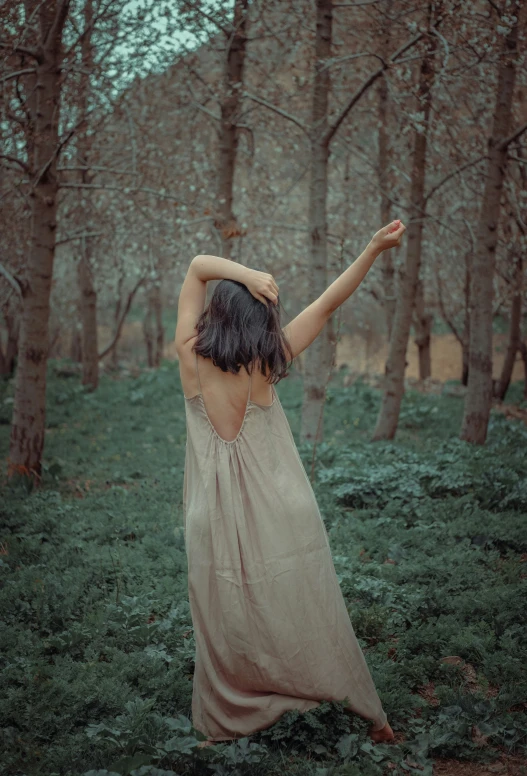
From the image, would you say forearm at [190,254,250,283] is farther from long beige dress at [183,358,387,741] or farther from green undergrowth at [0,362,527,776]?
green undergrowth at [0,362,527,776]

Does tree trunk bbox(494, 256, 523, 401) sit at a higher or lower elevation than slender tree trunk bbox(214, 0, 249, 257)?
lower

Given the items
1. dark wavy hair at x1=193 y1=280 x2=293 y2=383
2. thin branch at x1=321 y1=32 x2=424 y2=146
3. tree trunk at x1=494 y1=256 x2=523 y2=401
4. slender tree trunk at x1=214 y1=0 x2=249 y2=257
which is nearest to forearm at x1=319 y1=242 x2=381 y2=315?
dark wavy hair at x1=193 y1=280 x2=293 y2=383

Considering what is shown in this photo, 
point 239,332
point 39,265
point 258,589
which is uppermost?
point 39,265

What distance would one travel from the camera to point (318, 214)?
845 cm

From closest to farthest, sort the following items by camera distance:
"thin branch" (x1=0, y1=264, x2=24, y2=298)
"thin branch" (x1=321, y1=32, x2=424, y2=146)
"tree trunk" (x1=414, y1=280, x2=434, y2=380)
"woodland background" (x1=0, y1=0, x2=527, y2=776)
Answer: "woodland background" (x1=0, y1=0, x2=527, y2=776)
"thin branch" (x1=0, y1=264, x2=24, y2=298)
"thin branch" (x1=321, y1=32, x2=424, y2=146)
"tree trunk" (x1=414, y1=280, x2=434, y2=380)

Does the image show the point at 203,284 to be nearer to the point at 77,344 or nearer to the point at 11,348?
the point at 11,348

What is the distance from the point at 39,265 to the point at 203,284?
4729mm

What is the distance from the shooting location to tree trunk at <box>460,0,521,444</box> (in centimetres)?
818

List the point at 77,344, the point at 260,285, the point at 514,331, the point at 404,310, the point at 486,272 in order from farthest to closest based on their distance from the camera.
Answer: the point at 77,344
the point at 514,331
the point at 404,310
the point at 486,272
the point at 260,285

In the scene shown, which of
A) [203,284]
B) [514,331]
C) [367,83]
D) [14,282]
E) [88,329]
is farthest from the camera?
[88,329]

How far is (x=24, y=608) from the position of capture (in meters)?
4.43

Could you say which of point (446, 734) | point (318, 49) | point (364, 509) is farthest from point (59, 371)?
point (446, 734)

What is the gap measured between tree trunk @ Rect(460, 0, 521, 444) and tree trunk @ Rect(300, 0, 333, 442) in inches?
75.0

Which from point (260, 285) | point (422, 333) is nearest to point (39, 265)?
point (260, 285)
